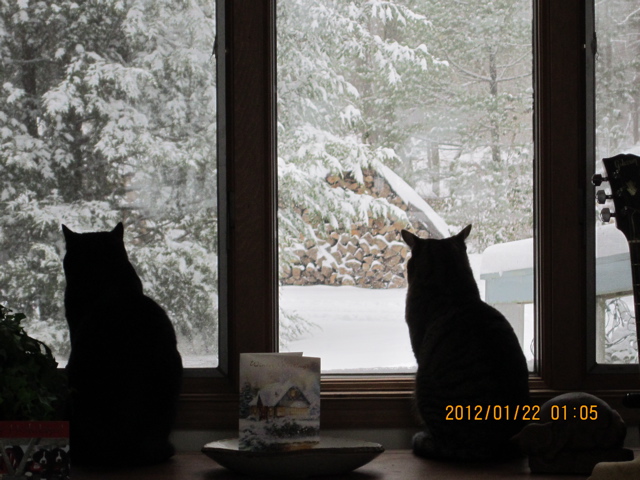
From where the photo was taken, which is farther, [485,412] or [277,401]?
[485,412]

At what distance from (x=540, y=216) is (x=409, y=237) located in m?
0.35

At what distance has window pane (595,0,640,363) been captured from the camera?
2.06m

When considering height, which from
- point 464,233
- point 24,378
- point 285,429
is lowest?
point 285,429

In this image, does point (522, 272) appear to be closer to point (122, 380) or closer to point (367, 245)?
point (367, 245)

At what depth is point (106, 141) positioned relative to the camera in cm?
208

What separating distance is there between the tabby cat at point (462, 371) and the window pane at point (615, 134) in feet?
1.22

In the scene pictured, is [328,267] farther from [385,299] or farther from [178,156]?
[178,156]

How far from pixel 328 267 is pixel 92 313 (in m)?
0.62

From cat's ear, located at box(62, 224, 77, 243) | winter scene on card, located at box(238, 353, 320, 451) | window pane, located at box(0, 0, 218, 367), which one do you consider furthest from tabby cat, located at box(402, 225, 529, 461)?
cat's ear, located at box(62, 224, 77, 243)

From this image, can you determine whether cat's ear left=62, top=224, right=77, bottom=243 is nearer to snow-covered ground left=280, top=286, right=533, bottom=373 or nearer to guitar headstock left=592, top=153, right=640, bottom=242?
snow-covered ground left=280, top=286, right=533, bottom=373

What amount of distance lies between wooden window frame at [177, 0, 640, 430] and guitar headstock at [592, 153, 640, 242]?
0.78 ft

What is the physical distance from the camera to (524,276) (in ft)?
6.88

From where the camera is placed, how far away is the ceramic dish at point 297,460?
163cm

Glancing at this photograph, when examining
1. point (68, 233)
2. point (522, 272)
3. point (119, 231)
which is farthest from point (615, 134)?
point (68, 233)
